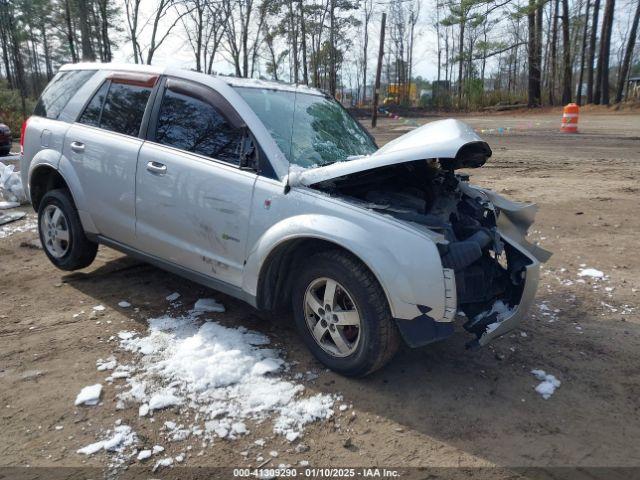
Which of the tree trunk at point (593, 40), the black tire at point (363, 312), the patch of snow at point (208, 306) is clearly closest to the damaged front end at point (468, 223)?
the black tire at point (363, 312)

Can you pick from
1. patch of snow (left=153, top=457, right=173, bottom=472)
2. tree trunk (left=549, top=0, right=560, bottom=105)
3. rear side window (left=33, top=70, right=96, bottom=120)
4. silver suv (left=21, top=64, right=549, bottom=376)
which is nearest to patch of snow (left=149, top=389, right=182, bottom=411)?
patch of snow (left=153, top=457, right=173, bottom=472)

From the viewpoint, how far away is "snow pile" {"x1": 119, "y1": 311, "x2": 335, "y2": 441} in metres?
2.89

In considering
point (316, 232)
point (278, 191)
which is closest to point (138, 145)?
point (278, 191)

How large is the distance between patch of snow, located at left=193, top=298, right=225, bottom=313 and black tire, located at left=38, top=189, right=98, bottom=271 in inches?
51.6

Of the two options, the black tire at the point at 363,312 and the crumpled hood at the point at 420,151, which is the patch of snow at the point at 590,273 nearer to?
the crumpled hood at the point at 420,151

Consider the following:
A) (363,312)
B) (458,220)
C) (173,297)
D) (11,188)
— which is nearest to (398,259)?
(363,312)

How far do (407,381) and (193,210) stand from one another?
1860 mm

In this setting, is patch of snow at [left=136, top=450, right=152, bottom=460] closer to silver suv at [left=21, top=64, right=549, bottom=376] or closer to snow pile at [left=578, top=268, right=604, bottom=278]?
silver suv at [left=21, top=64, right=549, bottom=376]

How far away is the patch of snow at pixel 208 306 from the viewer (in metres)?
4.21

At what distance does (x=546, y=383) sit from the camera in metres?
3.31

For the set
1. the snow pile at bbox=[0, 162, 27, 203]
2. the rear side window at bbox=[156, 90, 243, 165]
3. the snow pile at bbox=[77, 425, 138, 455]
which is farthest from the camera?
the snow pile at bbox=[0, 162, 27, 203]

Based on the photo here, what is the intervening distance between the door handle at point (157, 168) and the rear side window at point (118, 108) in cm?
40

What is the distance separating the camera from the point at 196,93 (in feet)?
12.8

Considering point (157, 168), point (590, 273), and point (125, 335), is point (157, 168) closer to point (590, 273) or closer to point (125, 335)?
point (125, 335)
